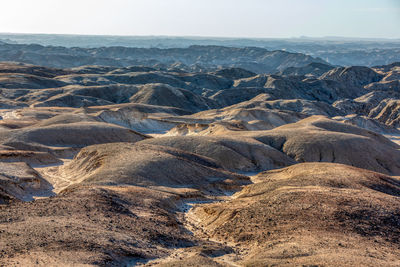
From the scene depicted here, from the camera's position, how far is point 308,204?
1989 centimetres

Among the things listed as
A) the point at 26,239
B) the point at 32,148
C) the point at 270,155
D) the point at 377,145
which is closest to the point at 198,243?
the point at 26,239

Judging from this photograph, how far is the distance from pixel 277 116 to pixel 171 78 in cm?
5274

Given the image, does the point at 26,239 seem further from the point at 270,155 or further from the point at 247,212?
the point at 270,155

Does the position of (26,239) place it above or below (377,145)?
above

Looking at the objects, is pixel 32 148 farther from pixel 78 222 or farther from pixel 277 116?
pixel 277 116

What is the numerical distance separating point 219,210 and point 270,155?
16.6 m

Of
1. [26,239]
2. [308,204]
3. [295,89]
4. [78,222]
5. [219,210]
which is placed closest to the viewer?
[26,239]

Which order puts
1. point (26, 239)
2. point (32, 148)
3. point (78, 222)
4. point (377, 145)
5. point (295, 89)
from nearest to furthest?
point (26, 239)
point (78, 222)
point (32, 148)
point (377, 145)
point (295, 89)

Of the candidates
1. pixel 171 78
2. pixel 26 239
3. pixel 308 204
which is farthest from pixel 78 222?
pixel 171 78

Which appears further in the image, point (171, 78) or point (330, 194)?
point (171, 78)

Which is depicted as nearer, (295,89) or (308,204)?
(308,204)

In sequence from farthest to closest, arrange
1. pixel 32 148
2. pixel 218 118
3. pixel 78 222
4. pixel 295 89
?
pixel 295 89 → pixel 218 118 → pixel 32 148 → pixel 78 222

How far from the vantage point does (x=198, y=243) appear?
695 inches

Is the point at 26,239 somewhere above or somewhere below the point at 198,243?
above
